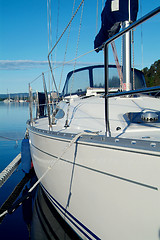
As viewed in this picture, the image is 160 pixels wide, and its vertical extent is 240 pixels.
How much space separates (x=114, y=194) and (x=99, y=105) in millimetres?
1705

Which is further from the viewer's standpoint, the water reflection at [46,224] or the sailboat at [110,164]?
the water reflection at [46,224]

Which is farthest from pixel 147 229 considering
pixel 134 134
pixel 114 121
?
pixel 114 121

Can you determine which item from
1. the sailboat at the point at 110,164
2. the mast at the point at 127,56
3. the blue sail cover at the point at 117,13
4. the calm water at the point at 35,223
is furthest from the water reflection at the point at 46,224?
the blue sail cover at the point at 117,13

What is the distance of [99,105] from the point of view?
341 centimetres

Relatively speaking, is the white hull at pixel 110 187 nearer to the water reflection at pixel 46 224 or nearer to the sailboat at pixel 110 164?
the sailboat at pixel 110 164

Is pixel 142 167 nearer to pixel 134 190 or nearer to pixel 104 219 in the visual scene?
pixel 134 190

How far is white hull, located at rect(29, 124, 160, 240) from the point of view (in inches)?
65.6

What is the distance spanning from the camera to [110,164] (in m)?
1.92

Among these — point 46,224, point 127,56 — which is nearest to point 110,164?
point 46,224

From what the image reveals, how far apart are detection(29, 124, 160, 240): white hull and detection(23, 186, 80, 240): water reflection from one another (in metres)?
0.49

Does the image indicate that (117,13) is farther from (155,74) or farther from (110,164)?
(110,164)

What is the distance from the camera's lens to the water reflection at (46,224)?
309cm

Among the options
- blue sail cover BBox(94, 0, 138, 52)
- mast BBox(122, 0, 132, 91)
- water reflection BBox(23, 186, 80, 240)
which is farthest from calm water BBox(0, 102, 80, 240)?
blue sail cover BBox(94, 0, 138, 52)

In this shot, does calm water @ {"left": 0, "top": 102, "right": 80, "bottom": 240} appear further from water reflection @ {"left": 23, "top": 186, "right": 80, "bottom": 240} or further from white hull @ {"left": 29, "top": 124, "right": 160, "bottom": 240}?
white hull @ {"left": 29, "top": 124, "right": 160, "bottom": 240}
